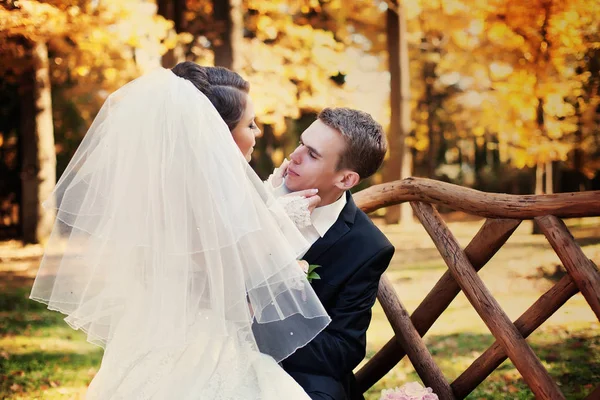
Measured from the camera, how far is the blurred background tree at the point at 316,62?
7.17 metres

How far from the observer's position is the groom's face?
239cm

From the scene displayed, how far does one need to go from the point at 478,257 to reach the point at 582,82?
218 inches

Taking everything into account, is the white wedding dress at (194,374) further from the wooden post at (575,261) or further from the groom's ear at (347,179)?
the wooden post at (575,261)

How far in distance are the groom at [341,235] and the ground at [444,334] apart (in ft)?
5.86

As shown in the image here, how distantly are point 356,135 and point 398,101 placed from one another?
26.1 ft

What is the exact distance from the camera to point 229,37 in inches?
284

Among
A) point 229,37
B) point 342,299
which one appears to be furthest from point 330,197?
point 229,37

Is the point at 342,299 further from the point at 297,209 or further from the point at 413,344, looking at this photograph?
the point at 413,344

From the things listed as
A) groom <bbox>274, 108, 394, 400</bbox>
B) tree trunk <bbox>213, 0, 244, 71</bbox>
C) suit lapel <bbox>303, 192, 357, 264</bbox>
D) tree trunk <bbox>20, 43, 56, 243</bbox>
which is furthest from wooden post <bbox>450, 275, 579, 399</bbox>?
tree trunk <bbox>20, 43, 56, 243</bbox>

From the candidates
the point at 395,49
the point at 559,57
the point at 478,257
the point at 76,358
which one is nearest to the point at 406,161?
the point at 395,49

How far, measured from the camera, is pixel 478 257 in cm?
A: 255

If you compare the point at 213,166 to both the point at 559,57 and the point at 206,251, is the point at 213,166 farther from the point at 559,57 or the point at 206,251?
the point at 559,57

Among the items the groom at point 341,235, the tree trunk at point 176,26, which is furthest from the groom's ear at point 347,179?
the tree trunk at point 176,26

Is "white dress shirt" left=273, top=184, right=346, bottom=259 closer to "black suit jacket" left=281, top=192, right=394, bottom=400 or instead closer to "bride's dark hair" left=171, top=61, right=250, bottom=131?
"black suit jacket" left=281, top=192, right=394, bottom=400
